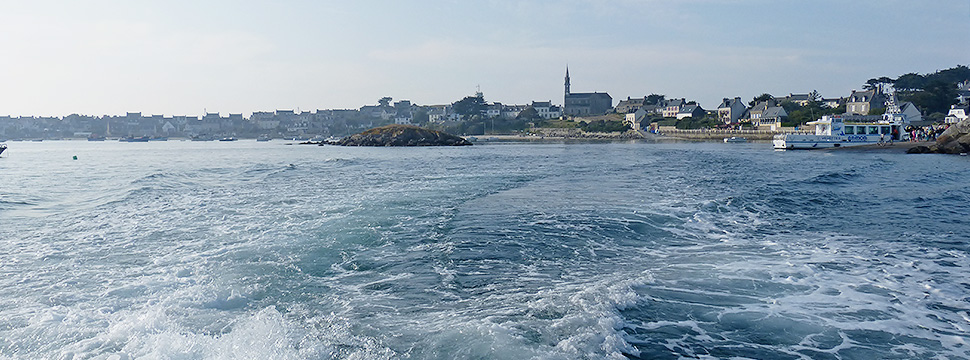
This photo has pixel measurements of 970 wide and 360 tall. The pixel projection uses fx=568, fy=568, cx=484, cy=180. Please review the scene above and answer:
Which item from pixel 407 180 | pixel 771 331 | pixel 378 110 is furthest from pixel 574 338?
pixel 378 110

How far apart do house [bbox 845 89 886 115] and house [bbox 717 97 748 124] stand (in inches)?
611

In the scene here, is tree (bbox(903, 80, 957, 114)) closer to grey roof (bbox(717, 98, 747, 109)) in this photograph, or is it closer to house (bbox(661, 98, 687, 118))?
grey roof (bbox(717, 98, 747, 109))

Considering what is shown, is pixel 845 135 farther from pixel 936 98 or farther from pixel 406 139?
pixel 406 139

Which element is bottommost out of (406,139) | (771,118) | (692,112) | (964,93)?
(406,139)

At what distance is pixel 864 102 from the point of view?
85375 mm

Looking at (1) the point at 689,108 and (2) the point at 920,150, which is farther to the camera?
(1) the point at 689,108

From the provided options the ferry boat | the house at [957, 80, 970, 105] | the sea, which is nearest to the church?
the house at [957, 80, 970, 105]

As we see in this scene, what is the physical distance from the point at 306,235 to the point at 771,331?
26.5ft

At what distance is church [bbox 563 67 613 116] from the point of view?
5492 inches

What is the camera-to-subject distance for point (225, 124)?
171625 millimetres

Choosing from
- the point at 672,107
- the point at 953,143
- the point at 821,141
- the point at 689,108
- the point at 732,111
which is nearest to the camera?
the point at 953,143

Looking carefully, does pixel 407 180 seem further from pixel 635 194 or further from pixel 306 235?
pixel 306 235

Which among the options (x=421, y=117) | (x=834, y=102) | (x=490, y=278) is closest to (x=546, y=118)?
(x=421, y=117)

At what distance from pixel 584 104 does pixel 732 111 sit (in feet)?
153
